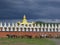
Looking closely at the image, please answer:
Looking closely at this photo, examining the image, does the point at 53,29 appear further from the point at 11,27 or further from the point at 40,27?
the point at 11,27

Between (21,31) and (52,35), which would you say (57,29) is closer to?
(52,35)

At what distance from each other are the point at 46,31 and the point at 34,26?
157 cm

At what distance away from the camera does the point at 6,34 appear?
102 ft

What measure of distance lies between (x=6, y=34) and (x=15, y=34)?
1.07m

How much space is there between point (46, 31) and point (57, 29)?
4.74ft

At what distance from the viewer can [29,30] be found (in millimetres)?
31188

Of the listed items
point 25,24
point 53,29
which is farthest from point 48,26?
point 25,24

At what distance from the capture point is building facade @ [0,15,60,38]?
30.9 metres

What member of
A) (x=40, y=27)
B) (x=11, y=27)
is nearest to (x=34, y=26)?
(x=40, y=27)

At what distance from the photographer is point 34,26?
103 feet

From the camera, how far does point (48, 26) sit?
31.6m

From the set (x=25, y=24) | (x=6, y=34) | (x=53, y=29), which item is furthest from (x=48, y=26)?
(x=6, y=34)

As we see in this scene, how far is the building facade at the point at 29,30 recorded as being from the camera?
30922 mm

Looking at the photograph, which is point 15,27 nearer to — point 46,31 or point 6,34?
point 6,34
